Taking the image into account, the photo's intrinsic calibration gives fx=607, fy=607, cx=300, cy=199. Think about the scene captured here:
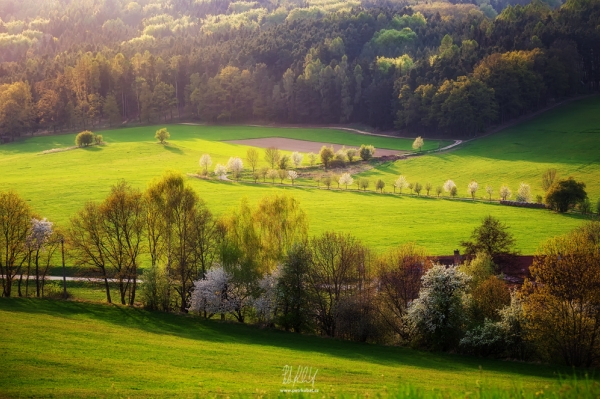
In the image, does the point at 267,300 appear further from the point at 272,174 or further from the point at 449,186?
the point at 272,174

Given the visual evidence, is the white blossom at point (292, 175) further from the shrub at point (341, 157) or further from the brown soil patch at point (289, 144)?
the brown soil patch at point (289, 144)

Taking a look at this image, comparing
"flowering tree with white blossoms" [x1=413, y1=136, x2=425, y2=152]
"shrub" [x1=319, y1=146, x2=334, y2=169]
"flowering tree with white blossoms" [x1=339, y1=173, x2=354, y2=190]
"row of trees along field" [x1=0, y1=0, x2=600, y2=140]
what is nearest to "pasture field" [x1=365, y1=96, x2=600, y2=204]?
"flowering tree with white blossoms" [x1=413, y1=136, x2=425, y2=152]

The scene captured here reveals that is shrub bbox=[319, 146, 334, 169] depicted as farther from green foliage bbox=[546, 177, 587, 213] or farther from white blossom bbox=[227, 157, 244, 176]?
green foliage bbox=[546, 177, 587, 213]

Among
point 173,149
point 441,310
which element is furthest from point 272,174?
point 441,310

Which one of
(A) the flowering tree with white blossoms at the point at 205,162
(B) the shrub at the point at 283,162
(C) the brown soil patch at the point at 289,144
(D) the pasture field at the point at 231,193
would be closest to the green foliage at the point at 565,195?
(D) the pasture field at the point at 231,193

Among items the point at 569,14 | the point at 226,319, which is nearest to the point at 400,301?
the point at 226,319

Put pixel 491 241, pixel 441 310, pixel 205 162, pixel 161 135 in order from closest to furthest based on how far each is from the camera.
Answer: pixel 441 310
pixel 491 241
pixel 205 162
pixel 161 135
